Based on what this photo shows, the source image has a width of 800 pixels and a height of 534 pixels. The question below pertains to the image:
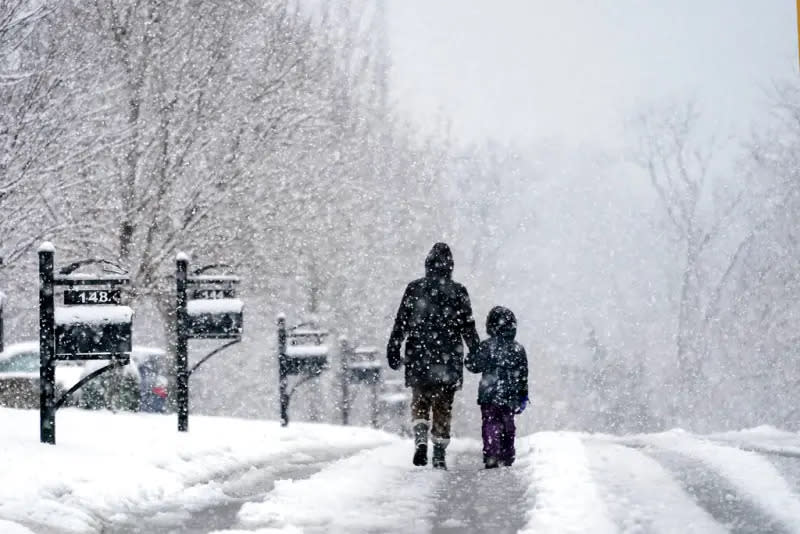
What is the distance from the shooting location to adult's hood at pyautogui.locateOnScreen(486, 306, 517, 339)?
11.6 meters

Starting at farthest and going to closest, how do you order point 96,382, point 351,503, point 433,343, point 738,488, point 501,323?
point 96,382 < point 501,323 < point 433,343 < point 738,488 < point 351,503

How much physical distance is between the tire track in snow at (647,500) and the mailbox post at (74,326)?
4.04m

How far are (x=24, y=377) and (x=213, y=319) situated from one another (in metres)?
7.83

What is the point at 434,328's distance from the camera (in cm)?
1065

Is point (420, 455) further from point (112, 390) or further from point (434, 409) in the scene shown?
point (112, 390)

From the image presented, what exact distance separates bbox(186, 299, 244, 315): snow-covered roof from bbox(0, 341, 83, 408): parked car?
8.90 feet

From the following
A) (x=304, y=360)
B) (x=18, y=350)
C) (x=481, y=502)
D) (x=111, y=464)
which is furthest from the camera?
(x=18, y=350)

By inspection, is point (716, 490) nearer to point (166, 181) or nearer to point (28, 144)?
point (28, 144)

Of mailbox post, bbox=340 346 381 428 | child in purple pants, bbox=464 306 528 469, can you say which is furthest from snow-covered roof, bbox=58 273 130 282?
mailbox post, bbox=340 346 381 428

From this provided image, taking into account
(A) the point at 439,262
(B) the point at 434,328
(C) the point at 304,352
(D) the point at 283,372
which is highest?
(A) the point at 439,262

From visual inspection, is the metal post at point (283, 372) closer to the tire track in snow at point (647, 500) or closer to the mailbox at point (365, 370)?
the mailbox at point (365, 370)

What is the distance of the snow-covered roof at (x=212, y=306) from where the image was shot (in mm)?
12906

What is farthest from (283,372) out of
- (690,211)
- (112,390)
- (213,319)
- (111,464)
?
(690,211)

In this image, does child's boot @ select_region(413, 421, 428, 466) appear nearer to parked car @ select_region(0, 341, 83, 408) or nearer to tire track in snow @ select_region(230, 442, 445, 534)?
tire track in snow @ select_region(230, 442, 445, 534)
